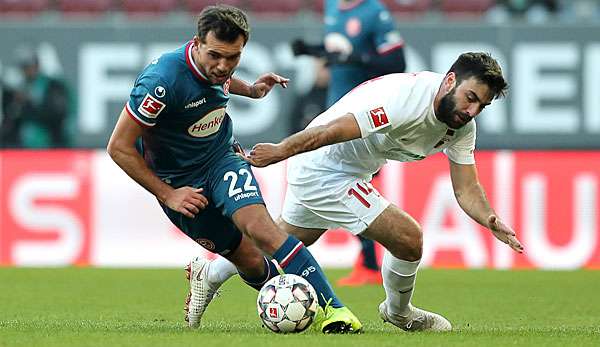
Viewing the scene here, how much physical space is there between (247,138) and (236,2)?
2194mm

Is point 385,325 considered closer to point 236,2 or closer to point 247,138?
point 247,138

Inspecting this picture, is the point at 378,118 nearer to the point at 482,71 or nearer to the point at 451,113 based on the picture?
the point at 451,113

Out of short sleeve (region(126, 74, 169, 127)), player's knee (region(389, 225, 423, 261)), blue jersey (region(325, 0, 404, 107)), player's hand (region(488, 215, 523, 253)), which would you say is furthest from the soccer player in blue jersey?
blue jersey (region(325, 0, 404, 107))

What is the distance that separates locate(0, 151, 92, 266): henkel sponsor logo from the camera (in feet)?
43.4

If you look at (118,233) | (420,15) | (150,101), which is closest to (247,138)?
(118,233)

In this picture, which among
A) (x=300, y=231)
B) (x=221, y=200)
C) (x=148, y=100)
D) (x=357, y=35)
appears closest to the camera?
(x=148, y=100)

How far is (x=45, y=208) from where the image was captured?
521 inches

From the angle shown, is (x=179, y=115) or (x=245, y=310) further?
(x=245, y=310)

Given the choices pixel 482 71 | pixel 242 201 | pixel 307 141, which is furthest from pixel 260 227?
pixel 482 71

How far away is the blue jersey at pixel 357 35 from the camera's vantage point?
10.8 meters

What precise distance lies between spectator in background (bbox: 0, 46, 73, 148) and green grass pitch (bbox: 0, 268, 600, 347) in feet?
6.90

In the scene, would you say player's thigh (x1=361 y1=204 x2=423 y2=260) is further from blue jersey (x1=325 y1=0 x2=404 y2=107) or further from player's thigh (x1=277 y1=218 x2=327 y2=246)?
blue jersey (x1=325 y1=0 x2=404 y2=107)

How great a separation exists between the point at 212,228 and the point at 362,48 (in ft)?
13.8

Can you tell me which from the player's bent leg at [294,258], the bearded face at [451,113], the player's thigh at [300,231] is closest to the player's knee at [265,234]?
the player's bent leg at [294,258]
